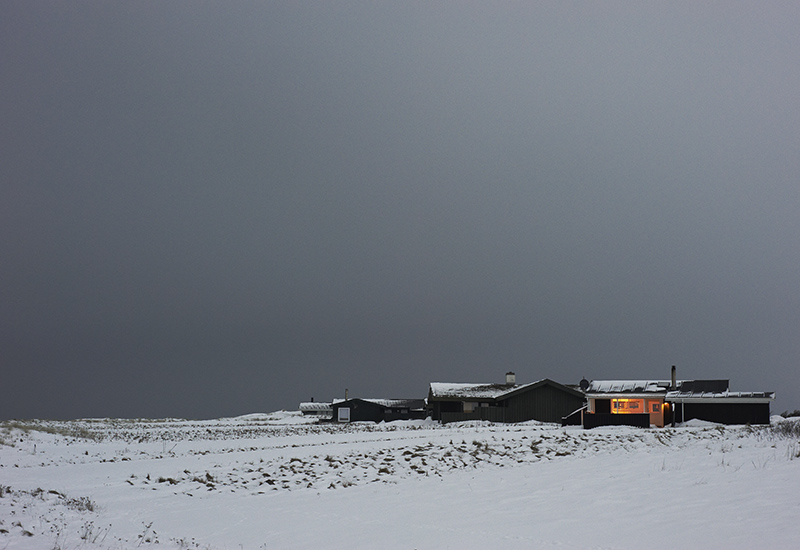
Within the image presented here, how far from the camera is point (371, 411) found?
3398 inches

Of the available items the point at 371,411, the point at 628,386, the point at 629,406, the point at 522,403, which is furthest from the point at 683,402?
the point at 371,411

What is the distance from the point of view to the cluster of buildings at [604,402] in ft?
166

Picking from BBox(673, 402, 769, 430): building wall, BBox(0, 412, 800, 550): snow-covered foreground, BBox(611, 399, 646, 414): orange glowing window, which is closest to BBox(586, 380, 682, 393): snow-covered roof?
BBox(611, 399, 646, 414): orange glowing window

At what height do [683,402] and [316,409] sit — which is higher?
[683,402]

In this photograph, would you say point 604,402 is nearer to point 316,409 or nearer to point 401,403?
point 401,403

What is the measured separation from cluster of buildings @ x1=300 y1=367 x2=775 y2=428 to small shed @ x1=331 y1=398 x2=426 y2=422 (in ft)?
62.2

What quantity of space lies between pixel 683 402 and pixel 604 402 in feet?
20.8

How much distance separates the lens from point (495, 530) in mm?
11734

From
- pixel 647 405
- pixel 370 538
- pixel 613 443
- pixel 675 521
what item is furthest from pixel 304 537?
pixel 647 405

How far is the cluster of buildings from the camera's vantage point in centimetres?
5047

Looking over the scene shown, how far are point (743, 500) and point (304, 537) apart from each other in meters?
8.41

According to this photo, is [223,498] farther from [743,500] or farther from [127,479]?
[743,500]

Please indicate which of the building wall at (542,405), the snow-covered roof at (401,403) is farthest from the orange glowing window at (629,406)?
the snow-covered roof at (401,403)

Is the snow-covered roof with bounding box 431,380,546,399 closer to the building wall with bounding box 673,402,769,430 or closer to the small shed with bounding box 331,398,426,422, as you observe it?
the building wall with bounding box 673,402,769,430
